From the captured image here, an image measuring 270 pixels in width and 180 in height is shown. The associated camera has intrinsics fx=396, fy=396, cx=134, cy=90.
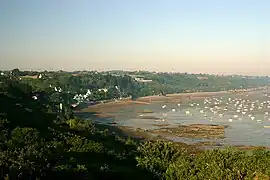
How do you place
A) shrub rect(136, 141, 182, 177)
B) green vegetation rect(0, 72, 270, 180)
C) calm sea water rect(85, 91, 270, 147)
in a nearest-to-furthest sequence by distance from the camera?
green vegetation rect(0, 72, 270, 180) → shrub rect(136, 141, 182, 177) → calm sea water rect(85, 91, 270, 147)

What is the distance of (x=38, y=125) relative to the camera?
139 feet

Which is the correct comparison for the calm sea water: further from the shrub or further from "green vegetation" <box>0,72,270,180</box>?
the shrub

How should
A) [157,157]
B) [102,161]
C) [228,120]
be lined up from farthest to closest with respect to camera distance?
[228,120]
[157,157]
[102,161]

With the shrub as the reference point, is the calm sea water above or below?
below

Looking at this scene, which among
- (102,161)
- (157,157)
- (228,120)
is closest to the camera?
(102,161)

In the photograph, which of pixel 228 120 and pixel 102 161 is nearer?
pixel 102 161

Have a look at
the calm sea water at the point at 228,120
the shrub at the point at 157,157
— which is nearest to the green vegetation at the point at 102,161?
the shrub at the point at 157,157

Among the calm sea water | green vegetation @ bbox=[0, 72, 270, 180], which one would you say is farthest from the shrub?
the calm sea water

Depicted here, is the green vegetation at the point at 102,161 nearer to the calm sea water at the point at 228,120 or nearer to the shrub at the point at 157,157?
the shrub at the point at 157,157

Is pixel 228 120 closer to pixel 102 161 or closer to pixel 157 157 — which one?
pixel 157 157

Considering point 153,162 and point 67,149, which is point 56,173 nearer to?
point 153,162

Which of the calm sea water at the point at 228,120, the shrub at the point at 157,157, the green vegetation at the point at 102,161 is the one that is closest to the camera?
the green vegetation at the point at 102,161

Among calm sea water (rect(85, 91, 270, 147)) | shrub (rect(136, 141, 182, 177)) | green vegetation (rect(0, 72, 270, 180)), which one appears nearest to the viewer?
green vegetation (rect(0, 72, 270, 180))

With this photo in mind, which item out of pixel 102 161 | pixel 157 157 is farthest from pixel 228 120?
pixel 102 161
